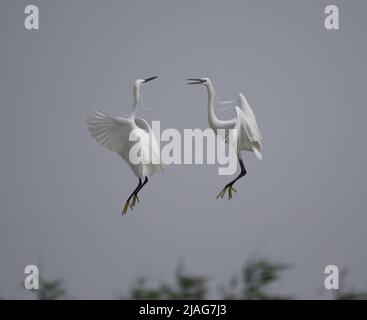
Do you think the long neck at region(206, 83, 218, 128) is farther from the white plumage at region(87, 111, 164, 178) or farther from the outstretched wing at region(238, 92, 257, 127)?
the white plumage at region(87, 111, 164, 178)

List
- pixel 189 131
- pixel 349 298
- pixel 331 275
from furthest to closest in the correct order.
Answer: pixel 189 131 < pixel 331 275 < pixel 349 298

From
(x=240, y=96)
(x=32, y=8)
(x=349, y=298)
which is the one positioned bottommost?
(x=349, y=298)

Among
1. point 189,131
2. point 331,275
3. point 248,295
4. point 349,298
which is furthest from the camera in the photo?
point 189,131

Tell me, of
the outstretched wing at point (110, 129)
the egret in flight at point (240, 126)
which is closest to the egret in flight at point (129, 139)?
the outstretched wing at point (110, 129)

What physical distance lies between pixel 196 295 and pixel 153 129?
4.09m

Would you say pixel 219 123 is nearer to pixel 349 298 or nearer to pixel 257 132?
pixel 257 132

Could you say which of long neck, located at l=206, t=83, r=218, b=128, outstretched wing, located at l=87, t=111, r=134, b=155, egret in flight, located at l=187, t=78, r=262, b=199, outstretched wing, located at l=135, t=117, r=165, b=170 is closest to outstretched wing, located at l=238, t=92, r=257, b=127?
egret in flight, located at l=187, t=78, r=262, b=199

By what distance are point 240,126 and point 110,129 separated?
1.65 meters

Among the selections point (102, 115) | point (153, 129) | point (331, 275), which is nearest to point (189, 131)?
point (153, 129)

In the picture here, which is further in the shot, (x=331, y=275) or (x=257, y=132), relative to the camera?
(x=257, y=132)

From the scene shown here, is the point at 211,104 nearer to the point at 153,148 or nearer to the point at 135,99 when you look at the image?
the point at 135,99

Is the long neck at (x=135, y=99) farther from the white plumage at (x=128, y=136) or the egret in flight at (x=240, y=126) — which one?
the egret in flight at (x=240, y=126)

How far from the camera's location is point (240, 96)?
9898mm

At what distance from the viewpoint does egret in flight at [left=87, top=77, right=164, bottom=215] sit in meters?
9.38
